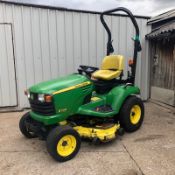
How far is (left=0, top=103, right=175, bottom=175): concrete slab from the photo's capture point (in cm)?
277

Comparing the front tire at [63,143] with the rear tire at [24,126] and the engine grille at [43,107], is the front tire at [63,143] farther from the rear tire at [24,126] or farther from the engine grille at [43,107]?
the rear tire at [24,126]

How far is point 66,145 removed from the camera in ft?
9.99

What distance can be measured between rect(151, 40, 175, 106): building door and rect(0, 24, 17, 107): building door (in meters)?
3.79

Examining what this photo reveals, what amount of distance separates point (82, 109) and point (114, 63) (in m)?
1.16

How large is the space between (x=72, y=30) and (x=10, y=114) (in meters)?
2.57

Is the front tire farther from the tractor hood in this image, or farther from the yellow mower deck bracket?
the tractor hood

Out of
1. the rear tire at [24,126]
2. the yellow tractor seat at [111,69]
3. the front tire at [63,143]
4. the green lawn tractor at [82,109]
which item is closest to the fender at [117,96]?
the green lawn tractor at [82,109]

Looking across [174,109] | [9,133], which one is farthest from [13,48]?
[174,109]

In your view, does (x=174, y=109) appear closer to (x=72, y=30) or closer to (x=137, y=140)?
(x=137, y=140)

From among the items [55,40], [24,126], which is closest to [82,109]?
[24,126]

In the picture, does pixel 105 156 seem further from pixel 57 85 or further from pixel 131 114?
pixel 57 85

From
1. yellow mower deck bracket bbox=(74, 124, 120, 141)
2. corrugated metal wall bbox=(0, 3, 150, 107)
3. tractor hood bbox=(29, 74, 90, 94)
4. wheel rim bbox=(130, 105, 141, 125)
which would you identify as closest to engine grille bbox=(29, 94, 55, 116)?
tractor hood bbox=(29, 74, 90, 94)

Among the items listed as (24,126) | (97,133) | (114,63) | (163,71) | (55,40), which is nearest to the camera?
(97,133)

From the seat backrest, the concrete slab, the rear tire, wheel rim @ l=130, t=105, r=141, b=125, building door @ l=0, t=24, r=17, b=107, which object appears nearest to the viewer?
the concrete slab
